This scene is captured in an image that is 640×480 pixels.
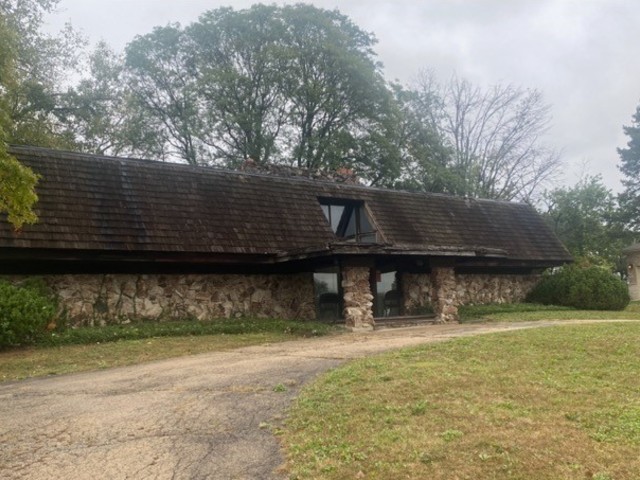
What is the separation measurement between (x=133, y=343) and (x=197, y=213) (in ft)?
17.4

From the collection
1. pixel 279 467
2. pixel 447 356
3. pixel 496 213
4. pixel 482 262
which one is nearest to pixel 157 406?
pixel 279 467

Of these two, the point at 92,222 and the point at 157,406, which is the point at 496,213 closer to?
the point at 92,222

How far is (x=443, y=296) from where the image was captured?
18.2m

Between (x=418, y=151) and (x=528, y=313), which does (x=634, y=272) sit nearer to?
(x=418, y=151)

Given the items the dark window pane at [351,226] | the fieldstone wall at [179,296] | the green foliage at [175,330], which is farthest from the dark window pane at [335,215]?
the green foliage at [175,330]

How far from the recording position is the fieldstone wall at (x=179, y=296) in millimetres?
14961

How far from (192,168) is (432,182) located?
2175cm

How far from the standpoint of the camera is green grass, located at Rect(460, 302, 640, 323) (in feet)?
57.5

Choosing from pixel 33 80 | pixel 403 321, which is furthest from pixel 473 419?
pixel 33 80

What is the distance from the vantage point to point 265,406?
20.9ft

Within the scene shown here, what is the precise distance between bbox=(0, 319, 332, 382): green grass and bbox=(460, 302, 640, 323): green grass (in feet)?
20.5

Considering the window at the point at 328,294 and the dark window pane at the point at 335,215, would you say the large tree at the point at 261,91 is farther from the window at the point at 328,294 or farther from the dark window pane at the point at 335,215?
the window at the point at 328,294

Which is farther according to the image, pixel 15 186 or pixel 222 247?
pixel 222 247

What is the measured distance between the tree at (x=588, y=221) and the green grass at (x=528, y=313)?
17.0 metres
